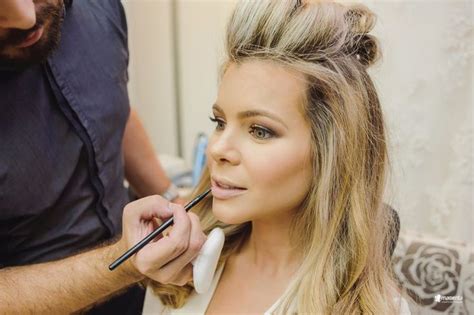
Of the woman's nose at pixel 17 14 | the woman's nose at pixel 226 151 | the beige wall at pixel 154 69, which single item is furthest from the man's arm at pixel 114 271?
the beige wall at pixel 154 69

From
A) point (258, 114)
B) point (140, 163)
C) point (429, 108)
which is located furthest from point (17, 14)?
point (429, 108)

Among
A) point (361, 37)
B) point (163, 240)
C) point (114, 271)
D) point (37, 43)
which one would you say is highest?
point (361, 37)

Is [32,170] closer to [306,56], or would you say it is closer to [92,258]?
[92,258]

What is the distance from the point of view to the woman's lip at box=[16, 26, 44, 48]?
2.96ft

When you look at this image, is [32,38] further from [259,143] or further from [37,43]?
[259,143]

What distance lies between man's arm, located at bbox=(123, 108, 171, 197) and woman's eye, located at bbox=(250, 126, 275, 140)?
73cm

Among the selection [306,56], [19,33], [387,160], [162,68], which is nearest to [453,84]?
[387,160]

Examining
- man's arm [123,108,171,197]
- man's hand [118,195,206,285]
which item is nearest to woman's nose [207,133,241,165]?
man's hand [118,195,206,285]

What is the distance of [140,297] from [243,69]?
74 cm

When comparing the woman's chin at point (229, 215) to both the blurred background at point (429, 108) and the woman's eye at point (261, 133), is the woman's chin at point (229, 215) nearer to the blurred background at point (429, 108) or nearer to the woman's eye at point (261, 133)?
the woman's eye at point (261, 133)

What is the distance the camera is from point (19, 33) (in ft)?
2.88

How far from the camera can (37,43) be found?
0.93 m

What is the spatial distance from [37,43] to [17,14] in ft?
0.44

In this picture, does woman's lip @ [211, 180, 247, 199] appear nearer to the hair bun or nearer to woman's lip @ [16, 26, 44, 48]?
the hair bun
